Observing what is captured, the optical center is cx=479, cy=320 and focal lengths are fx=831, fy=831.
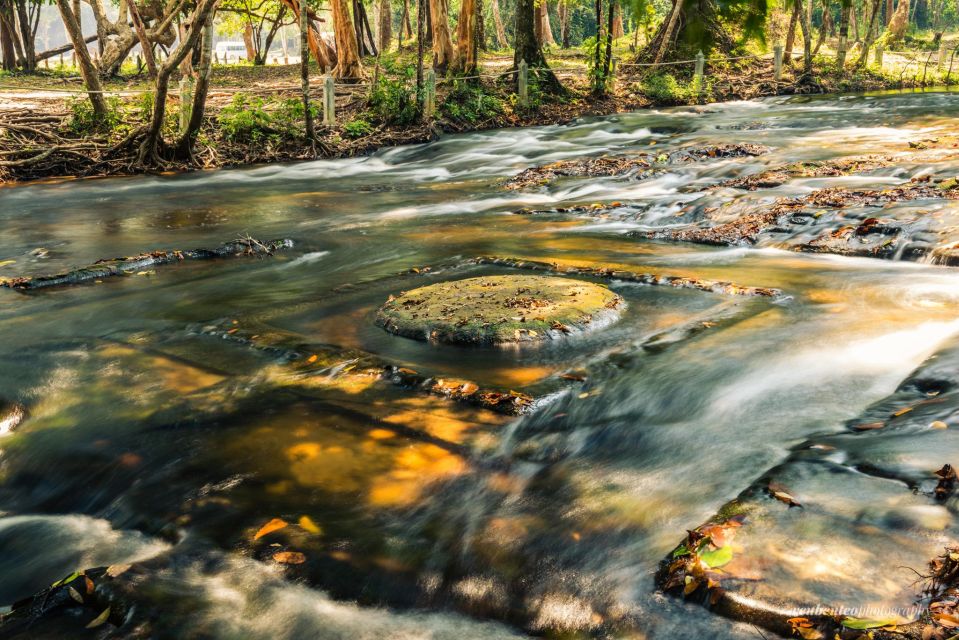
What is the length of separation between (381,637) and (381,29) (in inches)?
1377

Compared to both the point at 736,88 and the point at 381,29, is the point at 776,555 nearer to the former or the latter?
the point at 736,88

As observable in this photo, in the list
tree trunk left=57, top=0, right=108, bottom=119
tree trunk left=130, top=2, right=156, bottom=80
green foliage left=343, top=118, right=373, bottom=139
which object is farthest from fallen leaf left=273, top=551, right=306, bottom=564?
green foliage left=343, top=118, right=373, bottom=139

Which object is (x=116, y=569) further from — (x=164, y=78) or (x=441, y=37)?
(x=441, y=37)

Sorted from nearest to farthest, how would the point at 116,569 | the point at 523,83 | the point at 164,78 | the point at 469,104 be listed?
1. the point at 116,569
2. the point at 164,78
3. the point at 469,104
4. the point at 523,83

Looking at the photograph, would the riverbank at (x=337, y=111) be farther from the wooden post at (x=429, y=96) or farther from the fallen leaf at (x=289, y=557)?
the fallen leaf at (x=289, y=557)

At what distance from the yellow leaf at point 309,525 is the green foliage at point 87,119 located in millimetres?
15353

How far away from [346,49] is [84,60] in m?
8.45

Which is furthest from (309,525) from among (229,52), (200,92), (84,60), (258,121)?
(229,52)

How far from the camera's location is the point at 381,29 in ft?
115

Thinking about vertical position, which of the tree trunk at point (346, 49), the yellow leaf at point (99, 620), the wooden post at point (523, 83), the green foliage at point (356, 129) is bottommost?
the yellow leaf at point (99, 620)

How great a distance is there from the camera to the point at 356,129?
740 inches

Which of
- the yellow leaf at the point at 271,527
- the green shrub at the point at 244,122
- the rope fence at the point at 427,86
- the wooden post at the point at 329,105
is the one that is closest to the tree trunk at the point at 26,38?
the rope fence at the point at 427,86

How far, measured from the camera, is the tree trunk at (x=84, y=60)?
15612mm

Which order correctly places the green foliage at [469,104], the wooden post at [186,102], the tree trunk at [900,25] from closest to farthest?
the wooden post at [186,102] → the green foliage at [469,104] → the tree trunk at [900,25]
